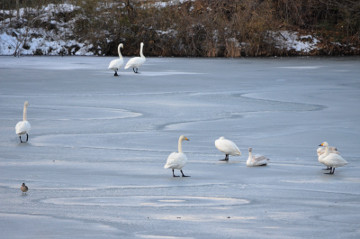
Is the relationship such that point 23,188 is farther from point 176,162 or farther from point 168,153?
point 168,153

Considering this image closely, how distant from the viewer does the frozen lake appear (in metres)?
6.11

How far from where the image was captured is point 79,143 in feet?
35.1

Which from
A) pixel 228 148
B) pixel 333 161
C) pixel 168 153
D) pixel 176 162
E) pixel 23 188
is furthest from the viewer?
pixel 168 153

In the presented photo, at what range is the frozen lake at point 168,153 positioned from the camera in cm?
611

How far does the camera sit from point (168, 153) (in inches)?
386

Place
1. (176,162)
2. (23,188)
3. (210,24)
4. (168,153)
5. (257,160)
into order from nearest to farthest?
1. (23,188)
2. (176,162)
3. (257,160)
4. (168,153)
5. (210,24)

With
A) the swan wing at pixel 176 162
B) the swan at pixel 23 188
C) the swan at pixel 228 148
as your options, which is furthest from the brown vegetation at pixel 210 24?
the swan at pixel 23 188

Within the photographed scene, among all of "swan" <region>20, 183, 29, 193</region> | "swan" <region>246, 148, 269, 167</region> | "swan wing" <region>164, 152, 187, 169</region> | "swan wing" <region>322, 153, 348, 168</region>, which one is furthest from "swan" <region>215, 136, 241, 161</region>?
"swan" <region>20, 183, 29, 193</region>

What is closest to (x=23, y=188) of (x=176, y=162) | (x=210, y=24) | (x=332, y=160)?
(x=176, y=162)

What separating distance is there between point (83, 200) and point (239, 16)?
2903cm

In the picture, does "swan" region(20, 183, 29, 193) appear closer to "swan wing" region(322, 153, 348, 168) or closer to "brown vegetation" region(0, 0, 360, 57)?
"swan wing" region(322, 153, 348, 168)

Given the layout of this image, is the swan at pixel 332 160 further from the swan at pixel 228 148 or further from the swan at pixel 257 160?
the swan at pixel 228 148

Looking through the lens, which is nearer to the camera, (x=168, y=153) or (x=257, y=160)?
(x=257, y=160)

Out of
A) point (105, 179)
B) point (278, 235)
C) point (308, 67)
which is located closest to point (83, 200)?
point (105, 179)
